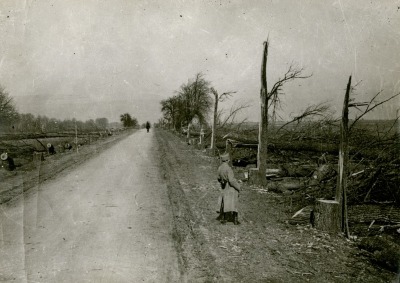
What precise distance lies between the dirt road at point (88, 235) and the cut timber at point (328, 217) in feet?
10.2

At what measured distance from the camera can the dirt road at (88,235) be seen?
4301 mm

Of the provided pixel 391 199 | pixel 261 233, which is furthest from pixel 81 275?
pixel 391 199

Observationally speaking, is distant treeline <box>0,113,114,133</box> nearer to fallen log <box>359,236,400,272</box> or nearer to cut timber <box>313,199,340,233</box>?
cut timber <box>313,199,340,233</box>

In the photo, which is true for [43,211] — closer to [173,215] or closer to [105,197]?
[105,197]

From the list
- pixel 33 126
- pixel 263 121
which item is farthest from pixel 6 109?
pixel 263 121

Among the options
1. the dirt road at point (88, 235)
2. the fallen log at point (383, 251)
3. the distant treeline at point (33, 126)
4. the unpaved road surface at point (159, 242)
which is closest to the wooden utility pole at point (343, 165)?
the unpaved road surface at point (159, 242)

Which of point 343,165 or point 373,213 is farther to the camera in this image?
point 373,213

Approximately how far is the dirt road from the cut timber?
122 inches

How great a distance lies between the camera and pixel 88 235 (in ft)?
18.6

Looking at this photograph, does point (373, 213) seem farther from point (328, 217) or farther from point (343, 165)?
point (343, 165)

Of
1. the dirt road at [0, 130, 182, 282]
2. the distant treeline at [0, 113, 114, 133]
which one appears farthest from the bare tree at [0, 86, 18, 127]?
the dirt road at [0, 130, 182, 282]

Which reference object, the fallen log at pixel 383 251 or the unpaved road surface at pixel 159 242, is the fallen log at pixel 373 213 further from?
the fallen log at pixel 383 251

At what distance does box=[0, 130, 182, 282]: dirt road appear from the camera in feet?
14.1

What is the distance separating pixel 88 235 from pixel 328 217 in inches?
186
